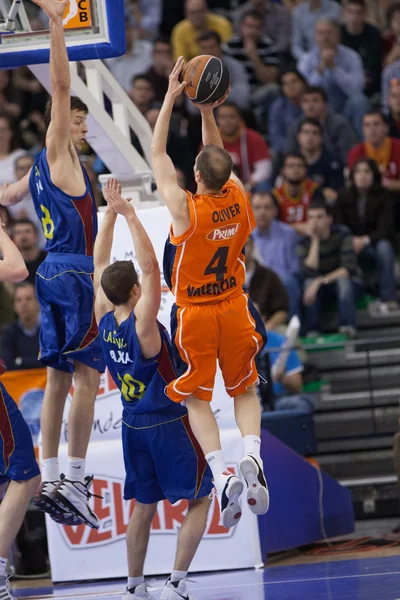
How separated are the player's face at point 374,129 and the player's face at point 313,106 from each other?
2.56 feet

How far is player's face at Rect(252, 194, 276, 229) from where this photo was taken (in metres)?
13.6

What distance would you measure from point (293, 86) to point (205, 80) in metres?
8.03

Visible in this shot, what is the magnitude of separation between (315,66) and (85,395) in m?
9.04

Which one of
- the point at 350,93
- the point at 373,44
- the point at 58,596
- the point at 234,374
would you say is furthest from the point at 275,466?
the point at 373,44

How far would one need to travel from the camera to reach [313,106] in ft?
49.3

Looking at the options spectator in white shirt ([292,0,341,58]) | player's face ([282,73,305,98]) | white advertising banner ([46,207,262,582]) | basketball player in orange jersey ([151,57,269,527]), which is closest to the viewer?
basketball player in orange jersey ([151,57,269,527])

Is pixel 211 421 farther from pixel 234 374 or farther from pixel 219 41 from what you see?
pixel 219 41

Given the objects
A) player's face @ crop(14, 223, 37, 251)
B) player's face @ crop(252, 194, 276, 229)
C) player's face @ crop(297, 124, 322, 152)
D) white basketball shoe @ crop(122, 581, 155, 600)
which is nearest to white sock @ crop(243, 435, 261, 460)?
white basketball shoe @ crop(122, 581, 155, 600)

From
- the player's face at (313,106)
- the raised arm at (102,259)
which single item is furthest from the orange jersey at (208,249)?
the player's face at (313,106)

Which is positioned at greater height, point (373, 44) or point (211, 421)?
point (373, 44)

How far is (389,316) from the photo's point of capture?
44.7 ft

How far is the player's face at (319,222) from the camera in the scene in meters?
13.4

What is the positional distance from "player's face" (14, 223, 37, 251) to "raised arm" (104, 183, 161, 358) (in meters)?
5.70

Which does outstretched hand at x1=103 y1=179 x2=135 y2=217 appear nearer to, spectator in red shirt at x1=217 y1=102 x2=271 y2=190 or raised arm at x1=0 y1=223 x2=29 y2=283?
raised arm at x1=0 y1=223 x2=29 y2=283
